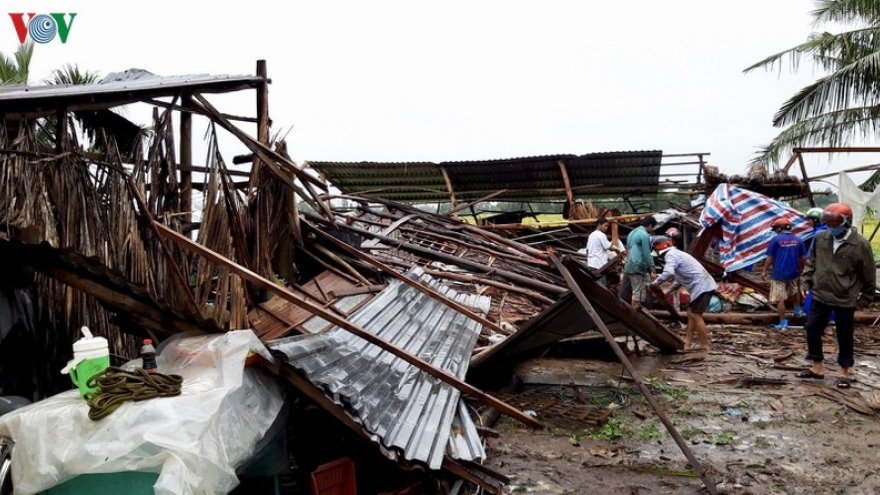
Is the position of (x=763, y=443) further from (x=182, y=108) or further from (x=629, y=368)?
(x=182, y=108)

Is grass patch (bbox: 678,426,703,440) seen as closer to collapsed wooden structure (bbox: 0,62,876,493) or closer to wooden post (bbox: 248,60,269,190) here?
collapsed wooden structure (bbox: 0,62,876,493)

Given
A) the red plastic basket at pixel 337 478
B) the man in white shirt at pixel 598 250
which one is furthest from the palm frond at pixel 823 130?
the red plastic basket at pixel 337 478

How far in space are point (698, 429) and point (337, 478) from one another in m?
3.48

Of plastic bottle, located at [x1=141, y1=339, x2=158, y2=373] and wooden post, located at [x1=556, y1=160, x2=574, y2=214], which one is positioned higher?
wooden post, located at [x1=556, y1=160, x2=574, y2=214]

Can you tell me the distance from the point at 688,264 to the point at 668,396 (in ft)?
7.58

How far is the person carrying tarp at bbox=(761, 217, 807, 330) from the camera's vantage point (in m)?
9.25

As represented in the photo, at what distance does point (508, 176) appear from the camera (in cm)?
1542

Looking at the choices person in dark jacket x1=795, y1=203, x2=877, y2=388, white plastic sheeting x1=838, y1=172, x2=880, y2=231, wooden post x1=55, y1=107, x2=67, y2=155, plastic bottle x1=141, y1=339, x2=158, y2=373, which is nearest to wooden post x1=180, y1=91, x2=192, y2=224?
wooden post x1=55, y1=107, x2=67, y2=155

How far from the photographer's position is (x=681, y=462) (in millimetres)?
4496

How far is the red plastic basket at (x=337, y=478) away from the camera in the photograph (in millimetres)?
3311

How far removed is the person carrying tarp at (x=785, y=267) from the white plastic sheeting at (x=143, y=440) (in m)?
9.27

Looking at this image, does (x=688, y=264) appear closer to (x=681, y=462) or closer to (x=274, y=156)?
(x=681, y=462)

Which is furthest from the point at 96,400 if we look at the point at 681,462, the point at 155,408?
the point at 681,462

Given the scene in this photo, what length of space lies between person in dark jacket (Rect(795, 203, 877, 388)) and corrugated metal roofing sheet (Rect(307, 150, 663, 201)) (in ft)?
24.3
